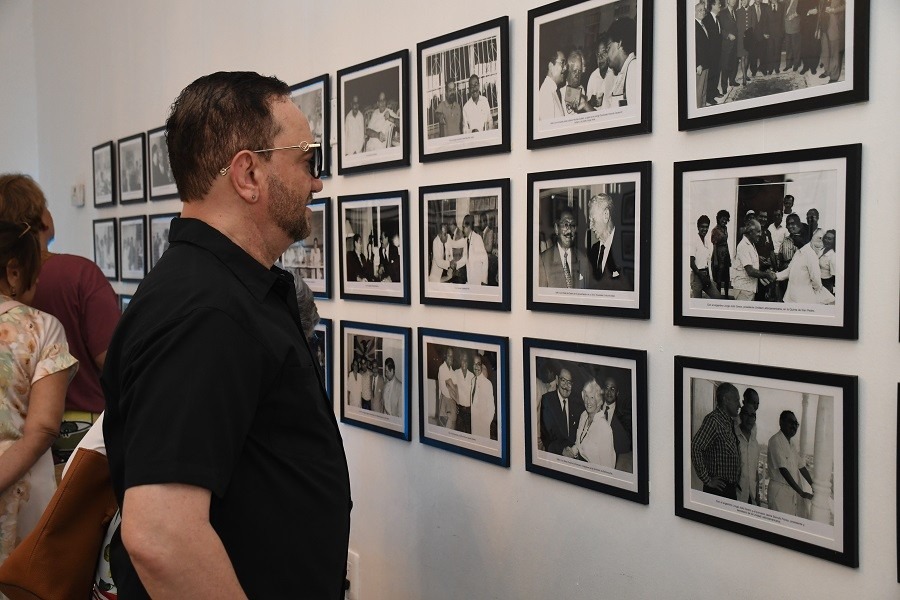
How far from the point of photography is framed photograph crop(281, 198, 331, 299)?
312 cm

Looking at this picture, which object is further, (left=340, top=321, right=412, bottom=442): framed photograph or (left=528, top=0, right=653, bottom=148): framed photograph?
(left=340, top=321, right=412, bottom=442): framed photograph

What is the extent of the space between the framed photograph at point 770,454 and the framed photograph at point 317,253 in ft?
5.30

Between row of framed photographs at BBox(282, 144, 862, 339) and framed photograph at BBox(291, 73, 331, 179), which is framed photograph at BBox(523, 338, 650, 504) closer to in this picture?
row of framed photographs at BBox(282, 144, 862, 339)

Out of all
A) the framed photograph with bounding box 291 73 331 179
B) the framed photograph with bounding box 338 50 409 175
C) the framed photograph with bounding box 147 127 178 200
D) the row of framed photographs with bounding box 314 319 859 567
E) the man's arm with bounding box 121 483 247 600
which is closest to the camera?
the man's arm with bounding box 121 483 247 600

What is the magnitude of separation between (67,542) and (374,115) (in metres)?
1.73

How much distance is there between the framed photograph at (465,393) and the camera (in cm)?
245

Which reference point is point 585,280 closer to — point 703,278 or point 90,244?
point 703,278

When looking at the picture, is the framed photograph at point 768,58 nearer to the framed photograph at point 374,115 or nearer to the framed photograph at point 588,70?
the framed photograph at point 588,70

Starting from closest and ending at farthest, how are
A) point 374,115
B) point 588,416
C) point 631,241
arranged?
point 631,241 → point 588,416 → point 374,115

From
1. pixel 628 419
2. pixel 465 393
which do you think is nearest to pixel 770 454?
pixel 628 419

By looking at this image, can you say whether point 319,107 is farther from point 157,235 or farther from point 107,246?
point 107,246

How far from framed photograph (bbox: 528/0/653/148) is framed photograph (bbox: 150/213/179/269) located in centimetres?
262

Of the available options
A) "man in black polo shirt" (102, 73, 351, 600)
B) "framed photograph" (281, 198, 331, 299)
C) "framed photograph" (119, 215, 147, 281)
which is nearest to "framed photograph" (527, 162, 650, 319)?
"man in black polo shirt" (102, 73, 351, 600)

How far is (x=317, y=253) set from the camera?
10.5 feet
